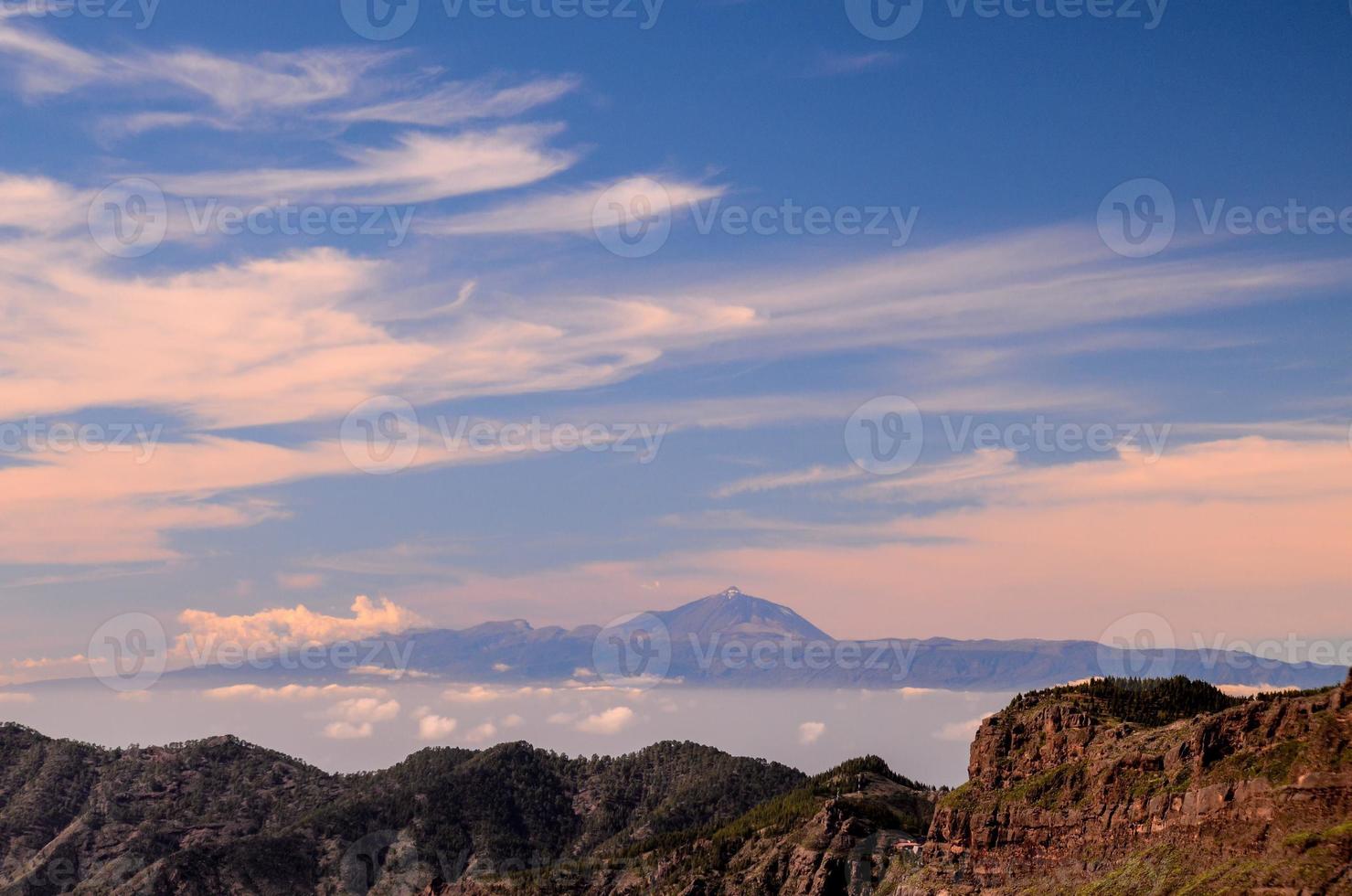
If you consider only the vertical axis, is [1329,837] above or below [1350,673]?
below

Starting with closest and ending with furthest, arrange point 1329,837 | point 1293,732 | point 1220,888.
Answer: point 1329,837
point 1220,888
point 1293,732

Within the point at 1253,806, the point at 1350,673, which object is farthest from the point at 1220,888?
the point at 1350,673

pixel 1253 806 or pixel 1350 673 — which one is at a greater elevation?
pixel 1350 673

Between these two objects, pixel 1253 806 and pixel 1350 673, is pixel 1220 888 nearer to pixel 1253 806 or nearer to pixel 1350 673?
pixel 1253 806

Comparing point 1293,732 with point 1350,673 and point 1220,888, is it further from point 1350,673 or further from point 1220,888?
point 1220,888

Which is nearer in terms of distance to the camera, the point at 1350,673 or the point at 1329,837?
the point at 1329,837

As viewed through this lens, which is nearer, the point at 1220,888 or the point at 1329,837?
the point at 1329,837

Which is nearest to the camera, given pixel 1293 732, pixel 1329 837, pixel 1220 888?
pixel 1329 837

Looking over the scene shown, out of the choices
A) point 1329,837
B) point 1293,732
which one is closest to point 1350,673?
point 1293,732

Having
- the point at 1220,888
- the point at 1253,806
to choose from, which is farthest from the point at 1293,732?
the point at 1220,888

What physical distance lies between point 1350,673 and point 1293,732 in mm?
12021

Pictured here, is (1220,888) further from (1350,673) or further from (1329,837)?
(1350,673)

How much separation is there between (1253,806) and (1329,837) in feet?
72.8

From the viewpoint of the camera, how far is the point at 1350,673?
189m
